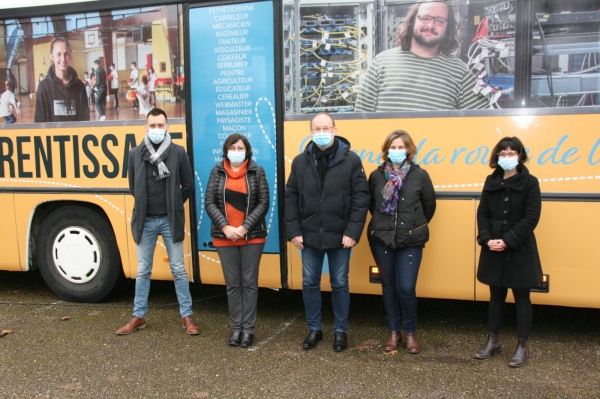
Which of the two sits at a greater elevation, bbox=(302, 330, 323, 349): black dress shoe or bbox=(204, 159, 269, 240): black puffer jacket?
bbox=(204, 159, 269, 240): black puffer jacket

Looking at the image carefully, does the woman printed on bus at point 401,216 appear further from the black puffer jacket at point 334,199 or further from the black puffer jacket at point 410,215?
the black puffer jacket at point 334,199

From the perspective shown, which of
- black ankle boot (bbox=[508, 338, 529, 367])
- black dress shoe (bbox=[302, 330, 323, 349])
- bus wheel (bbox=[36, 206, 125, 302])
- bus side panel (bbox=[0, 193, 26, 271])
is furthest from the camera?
bus side panel (bbox=[0, 193, 26, 271])

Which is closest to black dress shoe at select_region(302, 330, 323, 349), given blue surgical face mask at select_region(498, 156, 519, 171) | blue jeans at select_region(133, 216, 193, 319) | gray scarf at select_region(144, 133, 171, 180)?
blue jeans at select_region(133, 216, 193, 319)

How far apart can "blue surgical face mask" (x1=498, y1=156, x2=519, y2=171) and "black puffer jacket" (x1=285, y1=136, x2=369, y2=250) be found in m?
1.00

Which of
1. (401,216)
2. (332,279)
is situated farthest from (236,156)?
(401,216)

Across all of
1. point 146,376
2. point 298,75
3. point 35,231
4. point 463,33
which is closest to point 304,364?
point 146,376

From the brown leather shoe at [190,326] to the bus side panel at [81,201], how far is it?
3.25ft

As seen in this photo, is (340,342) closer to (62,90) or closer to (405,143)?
(405,143)

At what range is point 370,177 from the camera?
484cm

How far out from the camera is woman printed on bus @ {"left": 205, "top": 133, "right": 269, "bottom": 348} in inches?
194

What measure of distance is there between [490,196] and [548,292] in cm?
102

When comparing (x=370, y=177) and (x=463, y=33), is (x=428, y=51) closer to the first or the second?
(x=463, y=33)

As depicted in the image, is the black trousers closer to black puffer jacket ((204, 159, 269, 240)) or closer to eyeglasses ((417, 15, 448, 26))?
black puffer jacket ((204, 159, 269, 240))

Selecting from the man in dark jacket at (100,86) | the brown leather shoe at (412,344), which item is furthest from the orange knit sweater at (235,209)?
the man in dark jacket at (100,86)
